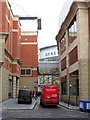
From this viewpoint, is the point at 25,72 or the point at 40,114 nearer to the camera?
the point at 40,114

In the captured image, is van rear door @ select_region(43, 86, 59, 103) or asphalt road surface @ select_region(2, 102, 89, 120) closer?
asphalt road surface @ select_region(2, 102, 89, 120)

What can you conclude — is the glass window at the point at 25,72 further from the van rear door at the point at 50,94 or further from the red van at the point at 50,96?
the red van at the point at 50,96

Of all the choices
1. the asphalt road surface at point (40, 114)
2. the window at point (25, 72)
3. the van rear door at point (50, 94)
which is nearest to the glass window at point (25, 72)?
the window at point (25, 72)

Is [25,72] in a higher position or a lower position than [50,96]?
higher

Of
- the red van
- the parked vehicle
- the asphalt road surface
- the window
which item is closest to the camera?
the asphalt road surface

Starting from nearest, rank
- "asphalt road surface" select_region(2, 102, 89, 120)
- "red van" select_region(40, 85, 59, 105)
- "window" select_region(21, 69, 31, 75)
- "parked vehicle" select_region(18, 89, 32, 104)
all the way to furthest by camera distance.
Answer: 1. "asphalt road surface" select_region(2, 102, 89, 120)
2. "red van" select_region(40, 85, 59, 105)
3. "parked vehicle" select_region(18, 89, 32, 104)
4. "window" select_region(21, 69, 31, 75)

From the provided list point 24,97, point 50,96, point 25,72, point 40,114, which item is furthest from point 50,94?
point 25,72

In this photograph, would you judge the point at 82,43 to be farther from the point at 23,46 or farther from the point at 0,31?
the point at 23,46

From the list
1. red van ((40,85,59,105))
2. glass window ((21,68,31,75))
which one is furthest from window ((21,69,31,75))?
red van ((40,85,59,105))

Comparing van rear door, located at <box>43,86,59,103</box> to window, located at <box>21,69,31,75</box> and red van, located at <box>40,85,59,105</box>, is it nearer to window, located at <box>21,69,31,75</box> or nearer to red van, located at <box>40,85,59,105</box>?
red van, located at <box>40,85,59,105</box>

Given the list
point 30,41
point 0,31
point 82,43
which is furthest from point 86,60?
point 30,41

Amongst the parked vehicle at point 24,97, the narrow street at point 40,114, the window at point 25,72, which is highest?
the window at point 25,72

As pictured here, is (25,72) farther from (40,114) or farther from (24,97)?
(40,114)

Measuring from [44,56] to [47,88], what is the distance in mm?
105678
